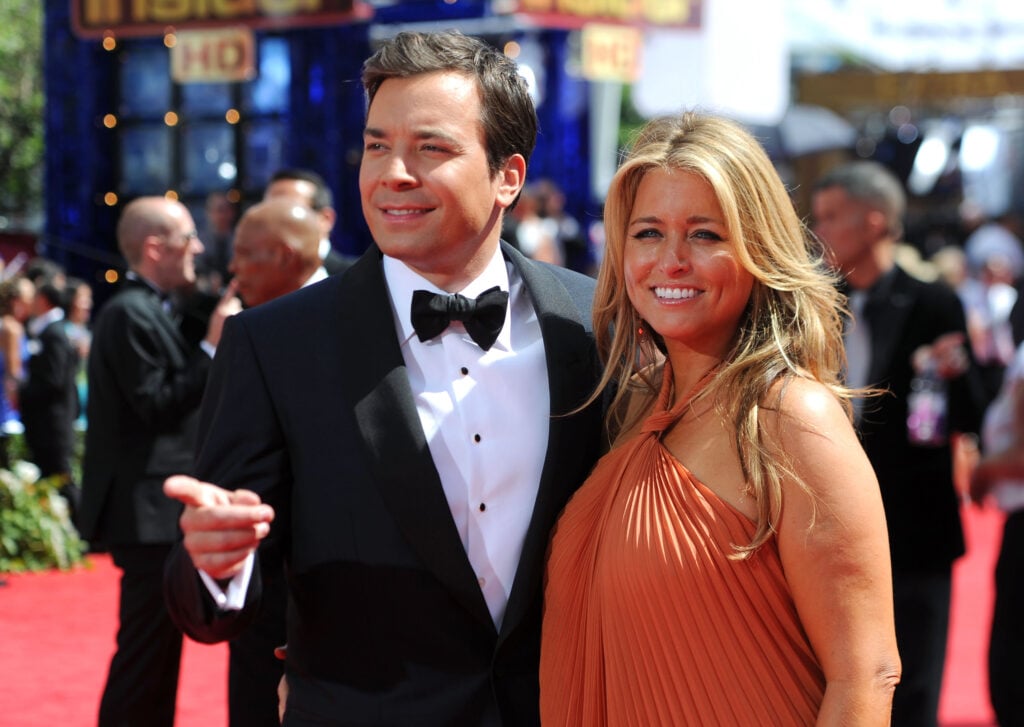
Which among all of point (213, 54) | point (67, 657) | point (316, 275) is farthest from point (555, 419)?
point (213, 54)

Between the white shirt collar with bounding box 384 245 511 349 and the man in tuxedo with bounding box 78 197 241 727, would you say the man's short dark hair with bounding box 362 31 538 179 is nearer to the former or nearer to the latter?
the white shirt collar with bounding box 384 245 511 349

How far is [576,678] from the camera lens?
7.90ft

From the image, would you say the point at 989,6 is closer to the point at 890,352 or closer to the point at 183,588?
the point at 890,352

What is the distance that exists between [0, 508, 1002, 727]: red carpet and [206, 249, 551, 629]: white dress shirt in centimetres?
338

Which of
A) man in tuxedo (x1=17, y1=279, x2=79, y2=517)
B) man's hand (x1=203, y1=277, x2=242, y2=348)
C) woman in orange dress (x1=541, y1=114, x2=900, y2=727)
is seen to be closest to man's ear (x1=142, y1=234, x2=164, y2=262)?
man's hand (x1=203, y1=277, x2=242, y2=348)

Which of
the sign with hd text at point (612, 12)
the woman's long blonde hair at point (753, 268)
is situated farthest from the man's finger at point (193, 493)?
the sign with hd text at point (612, 12)

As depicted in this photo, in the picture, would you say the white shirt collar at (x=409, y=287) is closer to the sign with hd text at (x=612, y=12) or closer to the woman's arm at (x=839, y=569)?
the woman's arm at (x=839, y=569)

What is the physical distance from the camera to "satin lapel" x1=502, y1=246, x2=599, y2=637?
2.46 meters

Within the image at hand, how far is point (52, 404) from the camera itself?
31.4 feet

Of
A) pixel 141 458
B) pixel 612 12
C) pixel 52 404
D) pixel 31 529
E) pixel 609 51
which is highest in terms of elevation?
pixel 612 12

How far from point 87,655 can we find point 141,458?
2162 mm

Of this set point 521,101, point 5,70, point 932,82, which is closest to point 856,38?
point 932,82

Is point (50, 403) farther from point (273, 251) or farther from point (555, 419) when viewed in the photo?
point (555, 419)

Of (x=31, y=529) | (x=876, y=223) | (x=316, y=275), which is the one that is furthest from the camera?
(x=31, y=529)
